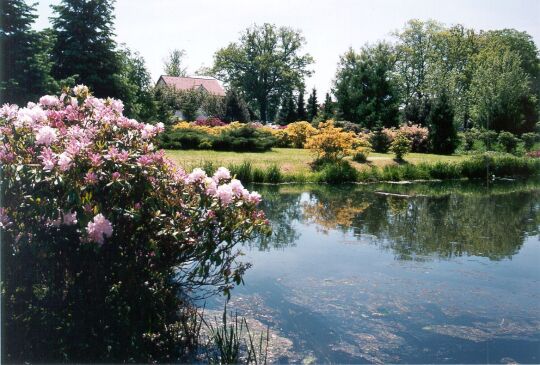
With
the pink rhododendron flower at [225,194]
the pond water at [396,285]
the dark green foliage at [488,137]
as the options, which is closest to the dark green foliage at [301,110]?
the dark green foliage at [488,137]

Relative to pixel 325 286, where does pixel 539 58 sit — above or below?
above

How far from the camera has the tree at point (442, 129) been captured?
1201 inches

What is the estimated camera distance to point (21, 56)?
13.3 m

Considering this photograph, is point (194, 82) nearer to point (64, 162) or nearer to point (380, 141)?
point (380, 141)

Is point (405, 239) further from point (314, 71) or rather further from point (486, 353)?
point (314, 71)

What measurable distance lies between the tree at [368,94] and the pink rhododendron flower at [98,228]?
110 ft

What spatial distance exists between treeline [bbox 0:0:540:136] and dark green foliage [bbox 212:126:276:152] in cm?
288

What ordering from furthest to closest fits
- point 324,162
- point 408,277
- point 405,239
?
point 324,162 < point 405,239 < point 408,277

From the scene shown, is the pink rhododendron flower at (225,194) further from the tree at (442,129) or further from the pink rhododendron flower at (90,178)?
the tree at (442,129)

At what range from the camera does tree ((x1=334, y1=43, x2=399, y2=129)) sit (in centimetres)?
3656

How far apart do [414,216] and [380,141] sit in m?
15.6

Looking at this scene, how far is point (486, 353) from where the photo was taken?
4980 millimetres

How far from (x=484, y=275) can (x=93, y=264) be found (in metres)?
6.26

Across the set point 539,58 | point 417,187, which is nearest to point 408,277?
point 417,187
